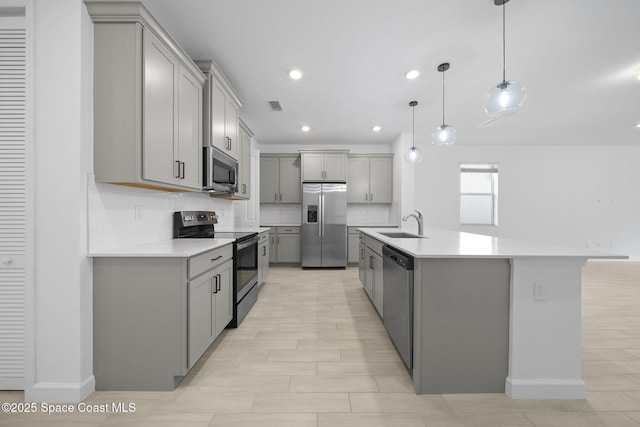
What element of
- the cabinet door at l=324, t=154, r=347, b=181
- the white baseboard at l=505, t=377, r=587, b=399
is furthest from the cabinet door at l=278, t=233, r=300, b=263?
the white baseboard at l=505, t=377, r=587, b=399

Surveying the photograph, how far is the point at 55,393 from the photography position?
1.62m

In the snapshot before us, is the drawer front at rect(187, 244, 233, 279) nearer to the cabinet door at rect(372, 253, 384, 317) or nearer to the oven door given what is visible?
the oven door

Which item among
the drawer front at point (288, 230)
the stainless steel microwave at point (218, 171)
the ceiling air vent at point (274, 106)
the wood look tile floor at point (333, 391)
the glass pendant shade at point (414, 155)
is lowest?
the wood look tile floor at point (333, 391)

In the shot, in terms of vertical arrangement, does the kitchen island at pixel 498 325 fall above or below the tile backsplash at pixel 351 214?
below

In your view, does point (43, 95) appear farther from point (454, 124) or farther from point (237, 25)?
point (454, 124)

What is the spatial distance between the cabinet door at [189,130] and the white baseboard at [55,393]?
150cm

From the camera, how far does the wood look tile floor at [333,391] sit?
4.90 ft

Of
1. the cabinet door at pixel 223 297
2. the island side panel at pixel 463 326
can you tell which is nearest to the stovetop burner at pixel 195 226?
the cabinet door at pixel 223 297

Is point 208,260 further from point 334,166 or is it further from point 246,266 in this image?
point 334,166

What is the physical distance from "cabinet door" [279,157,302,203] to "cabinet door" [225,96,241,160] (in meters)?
2.51

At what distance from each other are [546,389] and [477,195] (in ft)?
18.7

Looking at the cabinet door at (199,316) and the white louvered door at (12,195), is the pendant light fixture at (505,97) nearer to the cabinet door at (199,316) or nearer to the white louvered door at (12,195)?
the cabinet door at (199,316)

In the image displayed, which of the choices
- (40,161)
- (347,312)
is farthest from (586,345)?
(40,161)

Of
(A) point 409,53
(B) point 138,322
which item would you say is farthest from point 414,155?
(B) point 138,322
